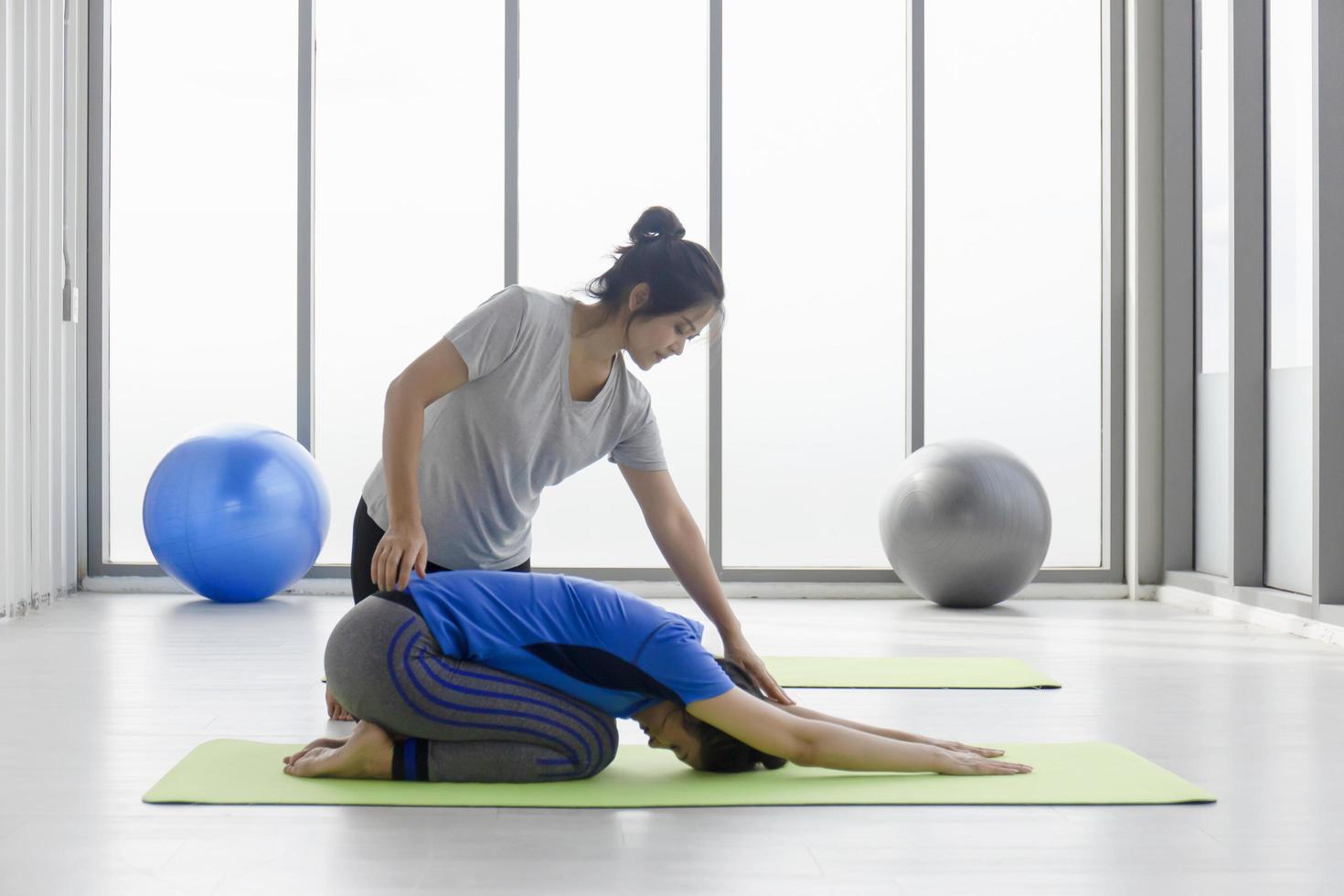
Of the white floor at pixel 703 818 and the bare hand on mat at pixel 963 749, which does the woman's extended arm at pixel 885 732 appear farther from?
the white floor at pixel 703 818

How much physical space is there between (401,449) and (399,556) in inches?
8.1

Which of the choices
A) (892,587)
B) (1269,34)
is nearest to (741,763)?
(892,587)

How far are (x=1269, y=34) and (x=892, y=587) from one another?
2.44 metres

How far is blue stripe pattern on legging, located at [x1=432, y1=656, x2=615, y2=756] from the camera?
219 centimetres

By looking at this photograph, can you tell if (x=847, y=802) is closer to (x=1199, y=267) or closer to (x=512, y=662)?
(x=512, y=662)

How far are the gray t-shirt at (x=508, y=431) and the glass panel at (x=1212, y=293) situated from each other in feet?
10.8

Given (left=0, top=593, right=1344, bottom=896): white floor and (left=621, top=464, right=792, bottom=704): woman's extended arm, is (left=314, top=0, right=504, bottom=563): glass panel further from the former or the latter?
(left=621, top=464, right=792, bottom=704): woman's extended arm

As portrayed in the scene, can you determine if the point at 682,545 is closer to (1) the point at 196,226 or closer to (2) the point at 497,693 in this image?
(2) the point at 497,693

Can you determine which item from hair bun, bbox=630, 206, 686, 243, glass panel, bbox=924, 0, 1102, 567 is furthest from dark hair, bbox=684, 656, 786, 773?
glass panel, bbox=924, 0, 1102, 567

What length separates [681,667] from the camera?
2104 mm

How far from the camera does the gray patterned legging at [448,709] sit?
217 cm

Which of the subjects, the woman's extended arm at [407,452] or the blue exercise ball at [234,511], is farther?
the blue exercise ball at [234,511]

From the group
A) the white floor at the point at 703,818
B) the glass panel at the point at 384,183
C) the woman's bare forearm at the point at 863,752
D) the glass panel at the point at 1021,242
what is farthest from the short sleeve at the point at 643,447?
the glass panel at the point at 1021,242

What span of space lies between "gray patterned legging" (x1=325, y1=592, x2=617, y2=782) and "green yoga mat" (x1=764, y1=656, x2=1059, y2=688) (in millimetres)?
1178
